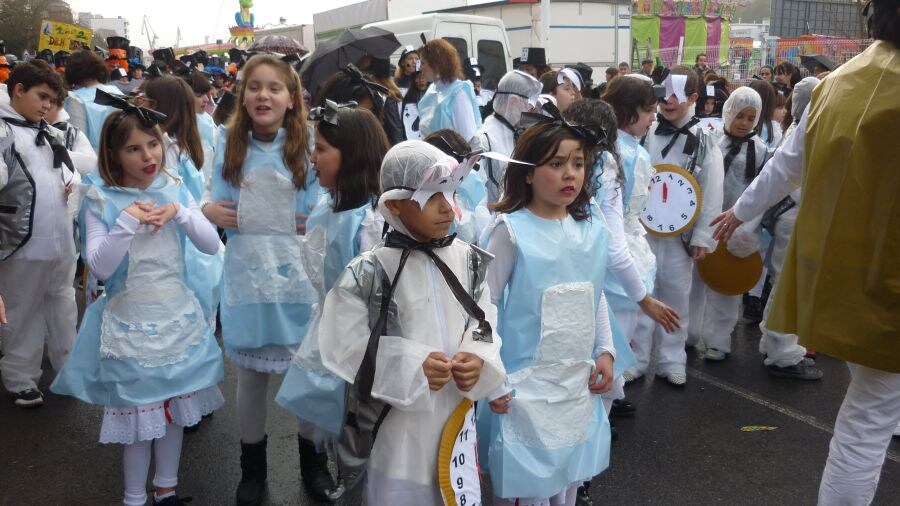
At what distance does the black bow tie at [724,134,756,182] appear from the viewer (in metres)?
5.61

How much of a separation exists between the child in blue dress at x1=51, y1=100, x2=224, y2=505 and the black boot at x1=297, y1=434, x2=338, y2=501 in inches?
23.2

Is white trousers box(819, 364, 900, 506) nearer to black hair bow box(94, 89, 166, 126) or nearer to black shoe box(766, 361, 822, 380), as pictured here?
black shoe box(766, 361, 822, 380)


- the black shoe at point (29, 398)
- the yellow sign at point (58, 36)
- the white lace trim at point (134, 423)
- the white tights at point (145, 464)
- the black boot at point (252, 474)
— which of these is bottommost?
the black shoe at point (29, 398)

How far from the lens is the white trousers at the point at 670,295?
17.0ft

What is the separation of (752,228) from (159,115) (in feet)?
12.8

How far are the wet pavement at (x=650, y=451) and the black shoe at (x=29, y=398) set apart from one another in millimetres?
57

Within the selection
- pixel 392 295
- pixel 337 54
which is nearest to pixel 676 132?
pixel 392 295

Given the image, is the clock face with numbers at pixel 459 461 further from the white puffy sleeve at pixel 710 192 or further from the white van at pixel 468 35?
the white van at pixel 468 35

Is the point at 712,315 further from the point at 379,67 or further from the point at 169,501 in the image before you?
the point at 169,501

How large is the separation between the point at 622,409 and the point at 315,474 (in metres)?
2.01

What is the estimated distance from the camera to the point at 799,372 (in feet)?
17.4

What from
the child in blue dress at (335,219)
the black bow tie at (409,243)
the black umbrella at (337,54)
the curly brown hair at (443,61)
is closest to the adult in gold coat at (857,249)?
the black bow tie at (409,243)

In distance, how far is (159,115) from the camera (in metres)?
3.36

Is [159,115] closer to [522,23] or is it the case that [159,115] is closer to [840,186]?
[840,186]
